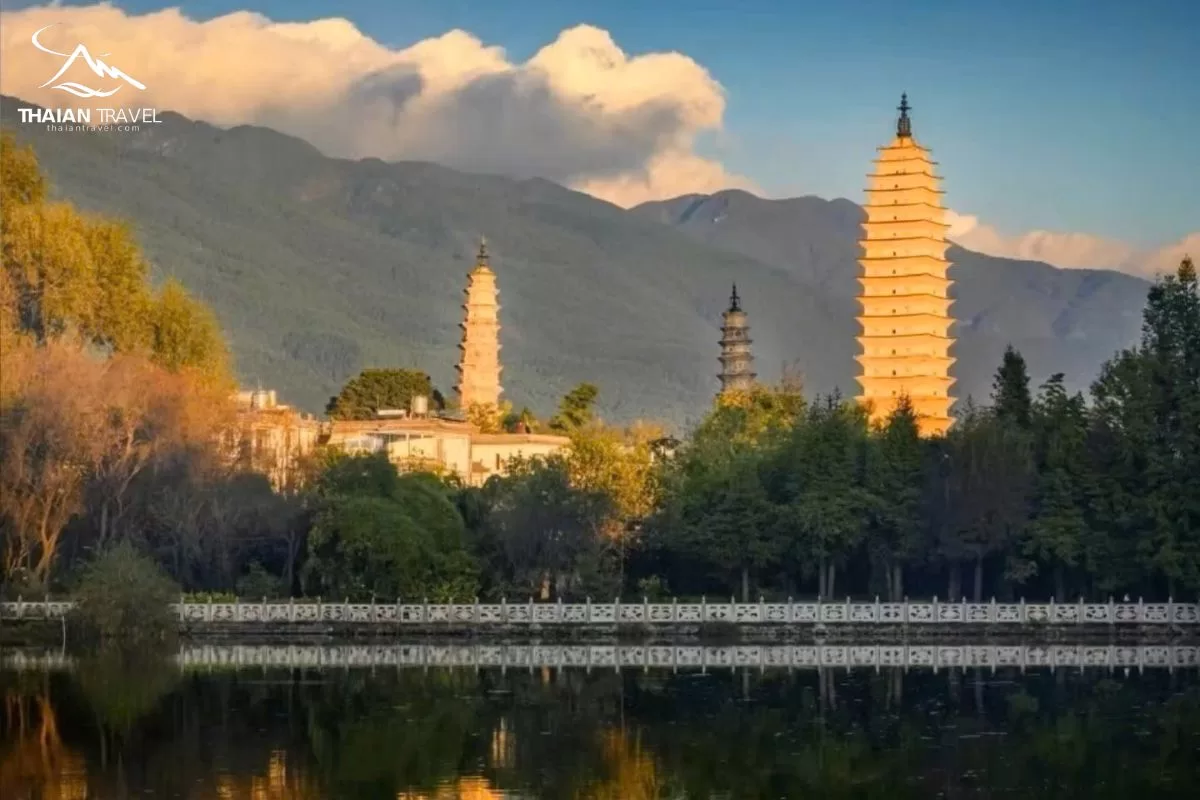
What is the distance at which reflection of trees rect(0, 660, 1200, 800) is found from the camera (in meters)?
26.4

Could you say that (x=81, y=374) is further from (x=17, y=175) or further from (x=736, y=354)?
(x=736, y=354)

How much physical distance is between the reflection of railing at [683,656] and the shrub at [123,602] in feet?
3.48

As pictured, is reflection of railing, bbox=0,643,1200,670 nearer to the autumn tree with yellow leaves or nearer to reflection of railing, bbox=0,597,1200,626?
reflection of railing, bbox=0,597,1200,626

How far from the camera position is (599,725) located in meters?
32.0

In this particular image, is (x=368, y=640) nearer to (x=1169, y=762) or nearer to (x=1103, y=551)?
(x=1103, y=551)

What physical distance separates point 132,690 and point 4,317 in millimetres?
17070

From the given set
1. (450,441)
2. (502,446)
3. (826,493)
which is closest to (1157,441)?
(826,493)

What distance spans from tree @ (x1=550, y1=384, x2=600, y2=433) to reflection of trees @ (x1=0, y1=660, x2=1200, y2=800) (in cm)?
4957

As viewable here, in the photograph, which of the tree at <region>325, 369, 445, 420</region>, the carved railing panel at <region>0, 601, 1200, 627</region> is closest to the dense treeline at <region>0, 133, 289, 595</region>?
the carved railing panel at <region>0, 601, 1200, 627</region>

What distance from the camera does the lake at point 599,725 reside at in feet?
86.9

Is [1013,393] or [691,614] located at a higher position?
[1013,393]

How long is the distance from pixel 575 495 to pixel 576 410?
39332 millimetres

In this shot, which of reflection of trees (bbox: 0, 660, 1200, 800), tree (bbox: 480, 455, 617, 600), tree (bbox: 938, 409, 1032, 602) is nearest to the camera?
reflection of trees (bbox: 0, 660, 1200, 800)

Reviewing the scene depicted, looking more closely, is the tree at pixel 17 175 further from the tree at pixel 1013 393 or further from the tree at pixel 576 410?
the tree at pixel 576 410
